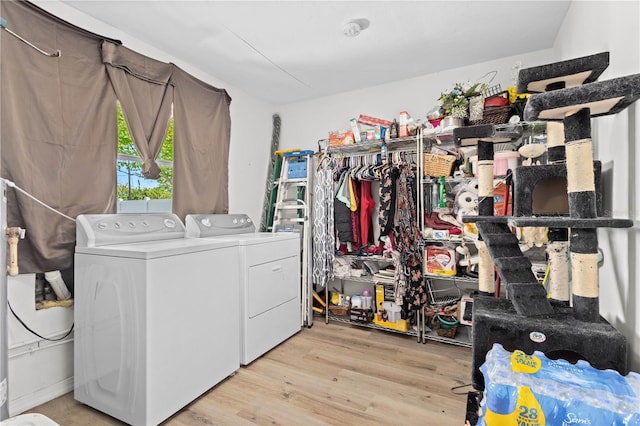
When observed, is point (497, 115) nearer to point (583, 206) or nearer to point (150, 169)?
point (583, 206)

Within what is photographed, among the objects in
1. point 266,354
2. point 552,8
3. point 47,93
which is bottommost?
point 266,354

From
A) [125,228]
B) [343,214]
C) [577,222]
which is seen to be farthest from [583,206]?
[125,228]

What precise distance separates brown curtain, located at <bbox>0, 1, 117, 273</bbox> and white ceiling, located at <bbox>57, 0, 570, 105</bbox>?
1.03 feet

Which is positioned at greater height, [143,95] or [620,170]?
[143,95]

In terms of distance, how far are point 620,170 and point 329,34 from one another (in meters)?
1.89

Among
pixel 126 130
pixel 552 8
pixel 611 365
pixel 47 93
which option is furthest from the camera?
pixel 126 130

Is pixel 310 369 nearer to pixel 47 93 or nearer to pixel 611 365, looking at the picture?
pixel 611 365

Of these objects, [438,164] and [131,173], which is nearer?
[131,173]

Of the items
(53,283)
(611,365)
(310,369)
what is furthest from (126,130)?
(611,365)

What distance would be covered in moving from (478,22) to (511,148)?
987 mm

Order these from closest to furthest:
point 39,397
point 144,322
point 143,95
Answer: point 144,322 < point 39,397 < point 143,95

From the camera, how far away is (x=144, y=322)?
1501 millimetres

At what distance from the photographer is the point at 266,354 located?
236 cm

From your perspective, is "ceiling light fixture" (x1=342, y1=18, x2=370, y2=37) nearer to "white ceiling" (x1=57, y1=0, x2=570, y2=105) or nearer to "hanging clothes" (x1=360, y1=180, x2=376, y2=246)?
"white ceiling" (x1=57, y1=0, x2=570, y2=105)
